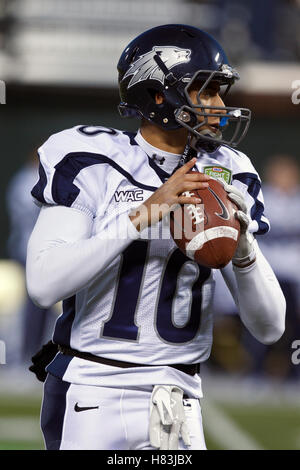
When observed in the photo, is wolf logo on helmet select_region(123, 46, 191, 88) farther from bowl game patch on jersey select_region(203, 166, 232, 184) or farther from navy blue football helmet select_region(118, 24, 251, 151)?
bowl game patch on jersey select_region(203, 166, 232, 184)

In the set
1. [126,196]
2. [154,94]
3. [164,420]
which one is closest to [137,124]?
[154,94]

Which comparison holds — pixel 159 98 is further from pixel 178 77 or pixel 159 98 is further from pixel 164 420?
pixel 164 420

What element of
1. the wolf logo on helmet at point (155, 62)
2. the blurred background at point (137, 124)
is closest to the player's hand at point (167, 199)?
the wolf logo on helmet at point (155, 62)

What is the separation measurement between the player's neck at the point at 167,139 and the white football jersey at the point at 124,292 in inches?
3.6

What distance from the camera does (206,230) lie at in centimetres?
207

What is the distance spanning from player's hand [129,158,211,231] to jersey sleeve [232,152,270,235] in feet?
0.86

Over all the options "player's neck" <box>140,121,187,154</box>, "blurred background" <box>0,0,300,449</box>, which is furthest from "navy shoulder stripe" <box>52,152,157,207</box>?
"blurred background" <box>0,0,300,449</box>

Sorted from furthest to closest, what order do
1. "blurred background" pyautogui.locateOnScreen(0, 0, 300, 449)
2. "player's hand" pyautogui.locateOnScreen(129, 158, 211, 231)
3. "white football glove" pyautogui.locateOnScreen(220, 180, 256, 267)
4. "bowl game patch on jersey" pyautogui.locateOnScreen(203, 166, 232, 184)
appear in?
"blurred background" pyautogui.locateOnScreen(0, 0, 300, 449)
"bowl game patch on jersey" pyautogui.locateOnScreen(203, 166, 232, 184)
"white football glove" pyautogui.locateOnScreen(220, 180, 256, 267)
"player's hand" pyautogui.locateOnScreen(129, 158, 211, 231)

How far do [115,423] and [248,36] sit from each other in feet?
23.8

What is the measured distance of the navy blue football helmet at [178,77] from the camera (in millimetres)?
2225

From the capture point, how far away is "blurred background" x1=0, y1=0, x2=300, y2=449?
6688 millimetres

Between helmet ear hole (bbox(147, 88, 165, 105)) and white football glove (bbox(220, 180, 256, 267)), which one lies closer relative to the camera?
white football glove (bbox(220, 180, 256, 267))

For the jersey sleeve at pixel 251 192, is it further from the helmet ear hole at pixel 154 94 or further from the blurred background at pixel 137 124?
the blurred background at pixel 137 124

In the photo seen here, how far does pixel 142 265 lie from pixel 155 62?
0.52 meters
